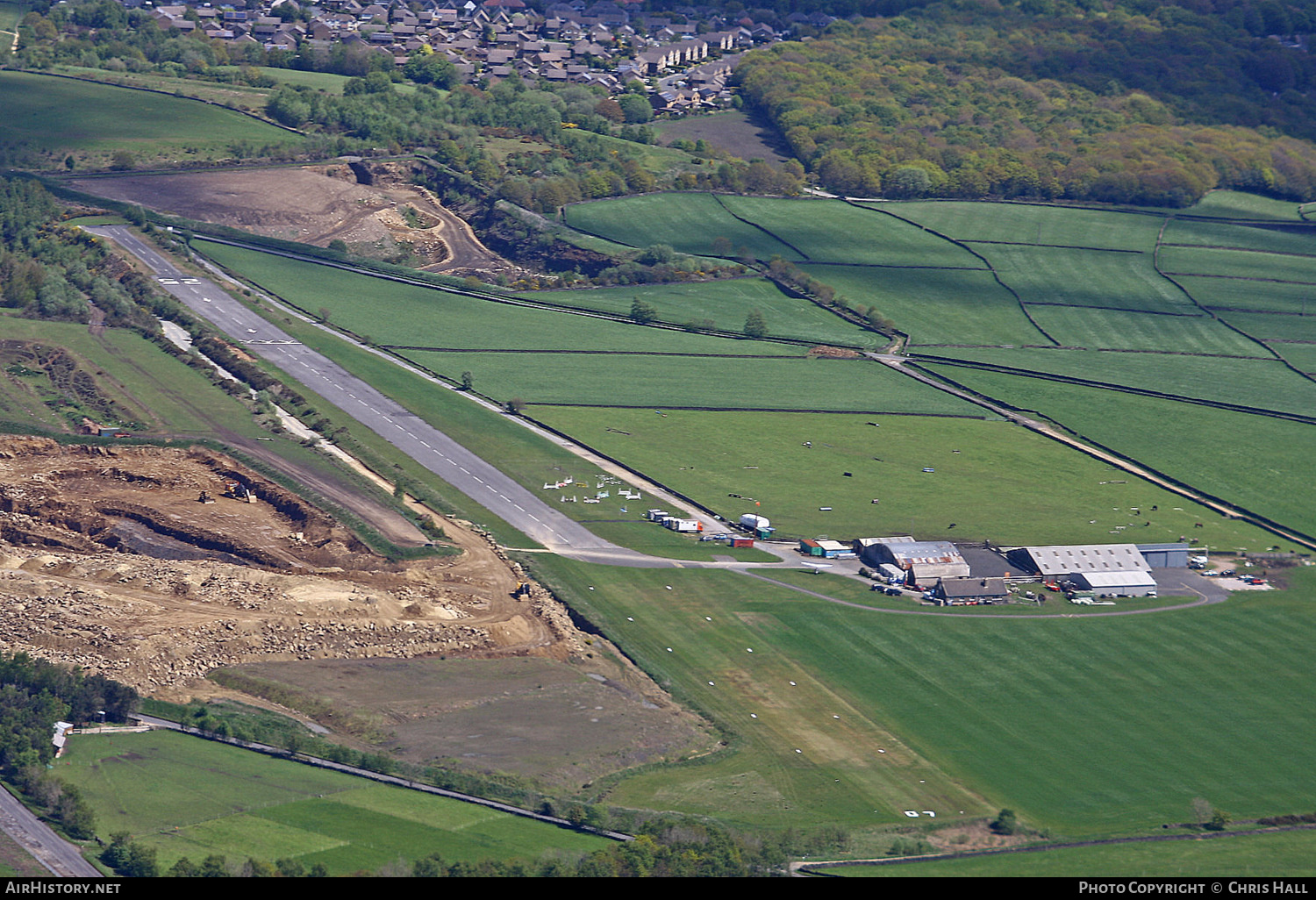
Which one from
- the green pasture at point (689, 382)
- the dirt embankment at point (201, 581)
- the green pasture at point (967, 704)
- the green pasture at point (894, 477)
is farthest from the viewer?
the green pasture at point (689, 382)

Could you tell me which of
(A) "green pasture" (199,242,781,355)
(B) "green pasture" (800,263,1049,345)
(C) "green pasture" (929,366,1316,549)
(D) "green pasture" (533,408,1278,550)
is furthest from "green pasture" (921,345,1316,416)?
(A) "green pasture" (199,242,781,355)

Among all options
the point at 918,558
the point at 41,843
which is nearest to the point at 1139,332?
the point at 918,558

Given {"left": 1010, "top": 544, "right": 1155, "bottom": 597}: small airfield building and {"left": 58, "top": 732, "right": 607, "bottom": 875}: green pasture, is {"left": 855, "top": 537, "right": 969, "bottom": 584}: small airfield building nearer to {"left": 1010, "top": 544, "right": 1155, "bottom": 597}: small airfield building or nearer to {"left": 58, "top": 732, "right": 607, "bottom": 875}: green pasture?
{"left": 1010, "top": 544, "right": 1155, "bottom": 597}: small airfield building

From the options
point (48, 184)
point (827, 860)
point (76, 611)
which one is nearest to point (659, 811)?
point (827, 860)

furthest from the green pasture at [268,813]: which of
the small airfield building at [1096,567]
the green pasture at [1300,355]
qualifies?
the green pasture at [1300,355]

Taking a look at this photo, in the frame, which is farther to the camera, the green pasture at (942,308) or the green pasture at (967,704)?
the green pasture at (942,308)

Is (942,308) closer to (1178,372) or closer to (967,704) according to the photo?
(1178,372)

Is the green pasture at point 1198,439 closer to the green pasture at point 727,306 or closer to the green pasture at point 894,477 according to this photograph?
the green pasture at point 894,477
